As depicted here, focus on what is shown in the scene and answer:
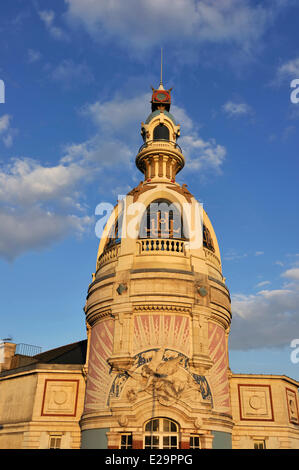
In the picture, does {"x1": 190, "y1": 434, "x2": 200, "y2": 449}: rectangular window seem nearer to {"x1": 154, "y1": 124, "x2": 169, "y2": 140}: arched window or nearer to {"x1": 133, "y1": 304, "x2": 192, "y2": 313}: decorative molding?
{"x1": 133, "y1": 304, "x2": 192, "y2": 313}: decorative molding

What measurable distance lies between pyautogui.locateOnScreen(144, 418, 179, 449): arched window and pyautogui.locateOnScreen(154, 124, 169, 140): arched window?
1015 inches

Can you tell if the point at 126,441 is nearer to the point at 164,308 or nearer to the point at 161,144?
the point at 164,308

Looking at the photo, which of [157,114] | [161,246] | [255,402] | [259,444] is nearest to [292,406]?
[255,402]

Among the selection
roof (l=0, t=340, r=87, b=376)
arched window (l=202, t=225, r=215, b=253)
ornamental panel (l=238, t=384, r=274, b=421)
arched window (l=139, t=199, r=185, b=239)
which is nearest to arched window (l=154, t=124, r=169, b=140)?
arched window (l=139, t=199, r=185, b=239)

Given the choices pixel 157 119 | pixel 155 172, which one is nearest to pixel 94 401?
pixel 155 172

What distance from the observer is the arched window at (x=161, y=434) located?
82.5ft

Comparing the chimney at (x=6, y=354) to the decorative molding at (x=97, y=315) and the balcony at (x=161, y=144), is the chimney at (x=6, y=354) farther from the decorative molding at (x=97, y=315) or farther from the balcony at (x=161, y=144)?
the balcony at (x=161, y=144)

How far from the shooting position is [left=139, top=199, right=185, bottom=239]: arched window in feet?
109

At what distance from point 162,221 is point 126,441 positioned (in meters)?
15.9

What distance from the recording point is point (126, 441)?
25.6 m

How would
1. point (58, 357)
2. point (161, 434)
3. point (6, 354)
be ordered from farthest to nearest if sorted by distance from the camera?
point (6, 354)
point (58, 357)
point (161, 434)

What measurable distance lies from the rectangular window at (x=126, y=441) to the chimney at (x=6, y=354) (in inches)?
643

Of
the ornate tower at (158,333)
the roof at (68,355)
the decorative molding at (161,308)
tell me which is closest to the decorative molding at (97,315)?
the ornate tower at (158,333)
